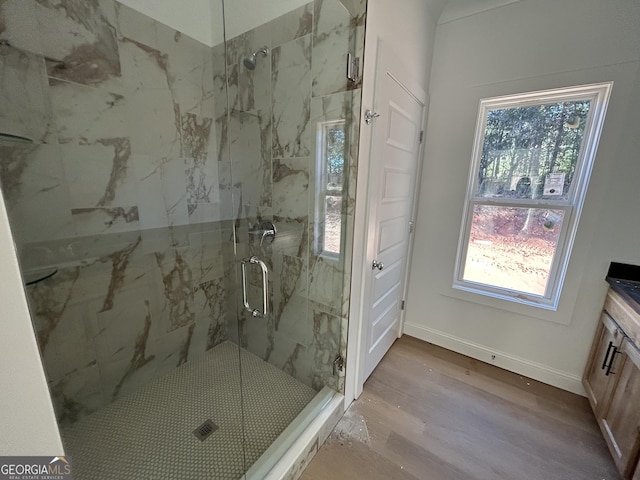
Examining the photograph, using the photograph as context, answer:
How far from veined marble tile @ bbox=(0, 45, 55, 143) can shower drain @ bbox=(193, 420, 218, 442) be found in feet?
5.57

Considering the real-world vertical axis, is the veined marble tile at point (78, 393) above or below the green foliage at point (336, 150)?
below

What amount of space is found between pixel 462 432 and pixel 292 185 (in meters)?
1.78

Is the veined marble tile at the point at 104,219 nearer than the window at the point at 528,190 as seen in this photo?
Yes

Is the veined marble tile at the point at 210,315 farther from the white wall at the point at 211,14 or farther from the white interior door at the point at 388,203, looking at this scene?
the white wall at the point at 211,14

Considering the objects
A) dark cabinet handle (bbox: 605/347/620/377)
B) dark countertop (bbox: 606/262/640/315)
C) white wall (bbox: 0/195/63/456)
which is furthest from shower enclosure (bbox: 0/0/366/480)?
dark countertop (bbox: 606/262/640/315)

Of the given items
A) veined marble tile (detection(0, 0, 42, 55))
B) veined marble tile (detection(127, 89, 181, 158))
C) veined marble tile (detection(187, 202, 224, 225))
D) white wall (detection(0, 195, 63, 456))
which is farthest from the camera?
veined marble tile (detection(187, 202, 224, 225))

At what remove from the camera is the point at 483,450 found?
1358 millimetres

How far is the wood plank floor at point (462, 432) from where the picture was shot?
126 centimetres

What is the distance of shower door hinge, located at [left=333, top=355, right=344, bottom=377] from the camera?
153 cm

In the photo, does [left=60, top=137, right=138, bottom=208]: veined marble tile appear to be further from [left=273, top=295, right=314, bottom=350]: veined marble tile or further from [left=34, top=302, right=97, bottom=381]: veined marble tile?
[left=273, top=295, right=314, bottom=350]: veined marble tile

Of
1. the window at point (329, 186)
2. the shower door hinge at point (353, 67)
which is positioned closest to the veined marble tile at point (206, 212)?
the window at point (329, 186)

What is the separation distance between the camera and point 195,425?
4.70 ft

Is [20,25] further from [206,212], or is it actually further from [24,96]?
[206,212]

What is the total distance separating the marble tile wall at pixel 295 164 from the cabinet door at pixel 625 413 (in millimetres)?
1329
